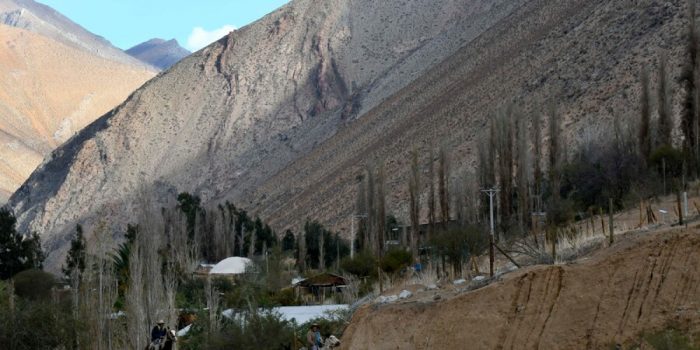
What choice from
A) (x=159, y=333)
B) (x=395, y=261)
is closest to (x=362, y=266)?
(x=395, y=261)

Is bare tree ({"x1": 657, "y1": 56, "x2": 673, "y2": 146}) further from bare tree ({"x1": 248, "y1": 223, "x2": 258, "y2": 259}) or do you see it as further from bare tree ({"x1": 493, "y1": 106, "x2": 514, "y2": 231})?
bare tree ({"x1": 248, "y1": 223, "x2": 258, "y2": 259})

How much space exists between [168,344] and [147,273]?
1050 centimetres

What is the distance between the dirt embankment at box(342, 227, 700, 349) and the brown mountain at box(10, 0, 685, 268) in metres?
47.5

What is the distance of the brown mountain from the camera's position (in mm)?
77188

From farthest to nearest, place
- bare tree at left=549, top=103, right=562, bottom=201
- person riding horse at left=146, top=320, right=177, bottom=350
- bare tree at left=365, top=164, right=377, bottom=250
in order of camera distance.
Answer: bare tree at left=365, top=164, right=377, bottom=250 < bare tree at left=549, top=103, right=562, bottom=201 < person riding horse at left=146, top=320, right=177, bottom=350

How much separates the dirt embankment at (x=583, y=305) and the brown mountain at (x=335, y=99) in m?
47.5

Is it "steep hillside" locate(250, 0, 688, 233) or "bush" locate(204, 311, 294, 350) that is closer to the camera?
"bush" locate(204, 311, 294, 350)

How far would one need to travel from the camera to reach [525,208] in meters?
45.6

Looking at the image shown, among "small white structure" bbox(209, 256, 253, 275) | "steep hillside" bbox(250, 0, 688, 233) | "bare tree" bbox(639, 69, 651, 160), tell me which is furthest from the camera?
"steep hillside" bbox(250, 0, 688, 233)

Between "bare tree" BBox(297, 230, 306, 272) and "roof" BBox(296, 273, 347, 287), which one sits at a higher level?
"bare tree" BBox(297, 230, 306, 272)

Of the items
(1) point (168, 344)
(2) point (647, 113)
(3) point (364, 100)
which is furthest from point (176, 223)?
(3) point (364, 100)

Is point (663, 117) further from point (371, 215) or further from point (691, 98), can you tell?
point (371, 215)

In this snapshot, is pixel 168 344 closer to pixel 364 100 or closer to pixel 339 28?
pixel 364 100

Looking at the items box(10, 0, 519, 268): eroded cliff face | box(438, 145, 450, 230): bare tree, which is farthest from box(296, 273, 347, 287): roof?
box(10, 0, 519, 268): eroded cliff face
